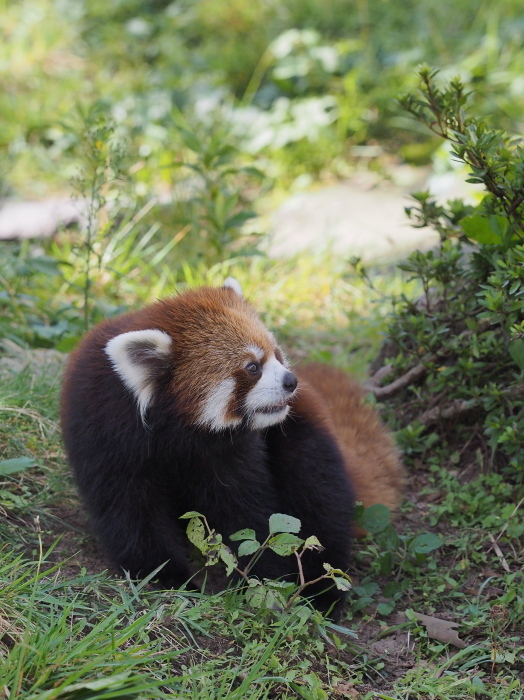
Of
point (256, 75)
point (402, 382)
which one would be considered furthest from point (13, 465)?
point (256, 75)

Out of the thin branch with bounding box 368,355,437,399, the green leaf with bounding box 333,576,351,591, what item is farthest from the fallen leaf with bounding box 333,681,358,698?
the thin branch with bounding box 368,355,437,399

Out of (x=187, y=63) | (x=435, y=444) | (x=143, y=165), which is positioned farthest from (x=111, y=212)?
(x=187, y=63)

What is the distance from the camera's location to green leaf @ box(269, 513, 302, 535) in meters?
2.54

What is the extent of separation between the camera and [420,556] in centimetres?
312

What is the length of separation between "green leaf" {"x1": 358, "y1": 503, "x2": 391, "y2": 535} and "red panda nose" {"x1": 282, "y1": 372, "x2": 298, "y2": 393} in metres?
0.71

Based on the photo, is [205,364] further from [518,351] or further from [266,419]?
[518,351]

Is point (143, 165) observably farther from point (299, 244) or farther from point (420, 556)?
point (420, 556)

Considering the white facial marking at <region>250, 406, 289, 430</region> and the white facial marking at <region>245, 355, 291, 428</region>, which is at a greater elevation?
the white facial marking at <region>245, 355, 291, 428</region>

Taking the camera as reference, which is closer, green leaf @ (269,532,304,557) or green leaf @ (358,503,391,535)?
green leaf @ (269,532,304,557)

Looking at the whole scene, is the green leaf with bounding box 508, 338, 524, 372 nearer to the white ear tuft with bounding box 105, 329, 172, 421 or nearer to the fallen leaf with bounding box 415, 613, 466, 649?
the fallen leaf with bounding box 415, 613, 466, 649

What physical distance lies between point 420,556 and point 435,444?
83cm

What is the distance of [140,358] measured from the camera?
273 cm

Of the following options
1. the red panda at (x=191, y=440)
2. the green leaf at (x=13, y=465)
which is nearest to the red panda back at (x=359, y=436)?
the red panda at (x=191, y=440)

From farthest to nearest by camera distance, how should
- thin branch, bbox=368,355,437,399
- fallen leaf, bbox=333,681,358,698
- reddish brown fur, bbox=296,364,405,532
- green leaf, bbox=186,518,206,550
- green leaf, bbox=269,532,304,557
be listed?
thin branch, bbox=368,355,437,399 < reddish brown fur, bbox=296,364,405,532 < green leaf, bbox=186,518,206,550 < green leaf, bbox=269,532,304,557 < fallen leaf, bbox=333,681,358,698
